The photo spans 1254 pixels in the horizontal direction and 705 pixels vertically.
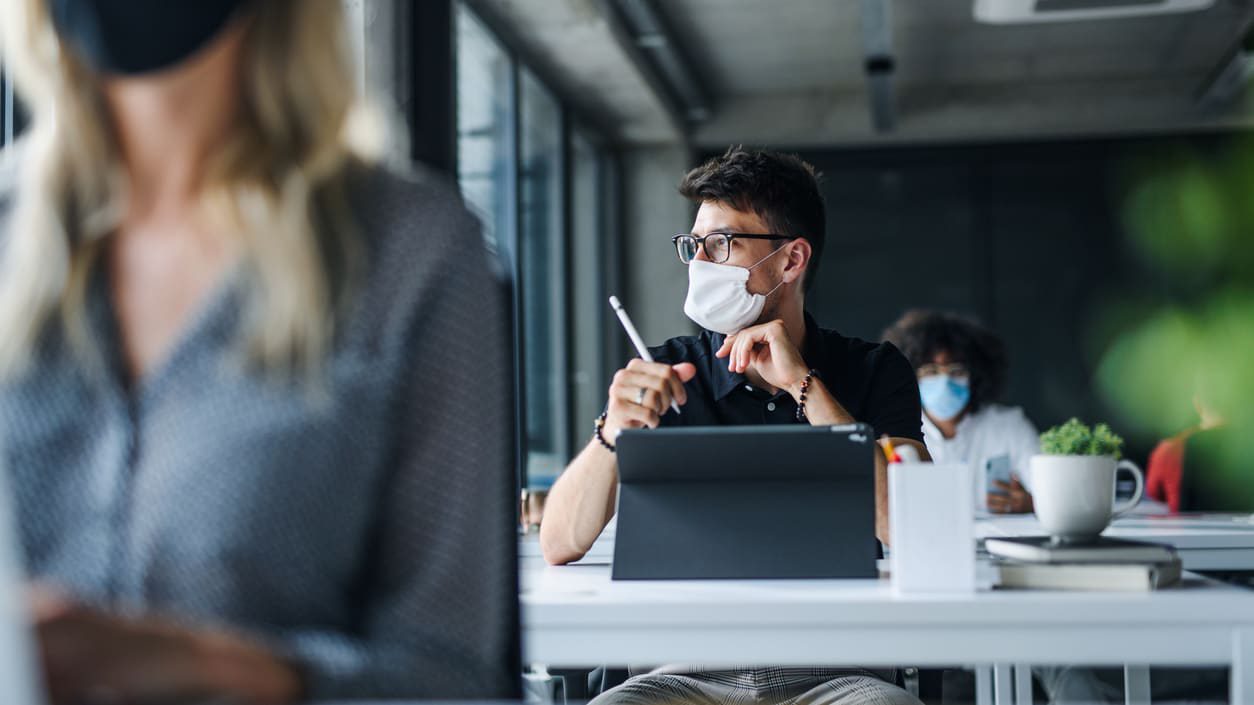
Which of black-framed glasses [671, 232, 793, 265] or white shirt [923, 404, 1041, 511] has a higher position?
black-framed glasses [671, 232, 793, 265]

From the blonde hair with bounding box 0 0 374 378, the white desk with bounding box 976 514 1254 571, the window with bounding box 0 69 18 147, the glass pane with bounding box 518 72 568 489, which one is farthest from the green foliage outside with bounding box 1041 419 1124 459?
the glass pane with bounding box 518 72 568 489

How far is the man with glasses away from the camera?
1902 millimetres

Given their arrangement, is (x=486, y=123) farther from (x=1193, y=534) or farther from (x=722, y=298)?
(x=1193, y=534)

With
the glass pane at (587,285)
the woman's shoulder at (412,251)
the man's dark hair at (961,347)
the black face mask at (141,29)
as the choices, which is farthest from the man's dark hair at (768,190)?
the glass pane at (587,285)

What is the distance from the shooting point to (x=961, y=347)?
4.10m

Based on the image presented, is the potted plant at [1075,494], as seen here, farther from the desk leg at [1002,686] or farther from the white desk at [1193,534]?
the desk leg at [1002,686]

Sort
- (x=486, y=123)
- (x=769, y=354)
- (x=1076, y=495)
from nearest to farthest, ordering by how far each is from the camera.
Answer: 1. (x=1076, y=495)
2. (x=769, y=354)
3. (x=486, y=123)

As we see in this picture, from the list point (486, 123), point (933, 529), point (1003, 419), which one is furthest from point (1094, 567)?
point (486, 123)

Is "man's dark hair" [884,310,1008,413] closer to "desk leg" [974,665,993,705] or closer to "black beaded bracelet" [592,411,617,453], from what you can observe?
"desk leg" [974,665,993,705]

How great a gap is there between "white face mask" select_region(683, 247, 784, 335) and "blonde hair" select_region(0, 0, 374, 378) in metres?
1.45

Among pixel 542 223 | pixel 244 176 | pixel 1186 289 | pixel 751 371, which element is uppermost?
pixel 542 223

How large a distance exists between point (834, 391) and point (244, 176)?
153cm

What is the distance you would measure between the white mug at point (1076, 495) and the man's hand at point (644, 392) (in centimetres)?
51

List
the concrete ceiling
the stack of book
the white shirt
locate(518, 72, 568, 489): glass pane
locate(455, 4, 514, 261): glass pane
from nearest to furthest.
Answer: the stack of book
the white shirt
locate(455, 4, 514, 261): glass pane
the concrete ceiling
locate(518, 72, 568, 489): glass pane
